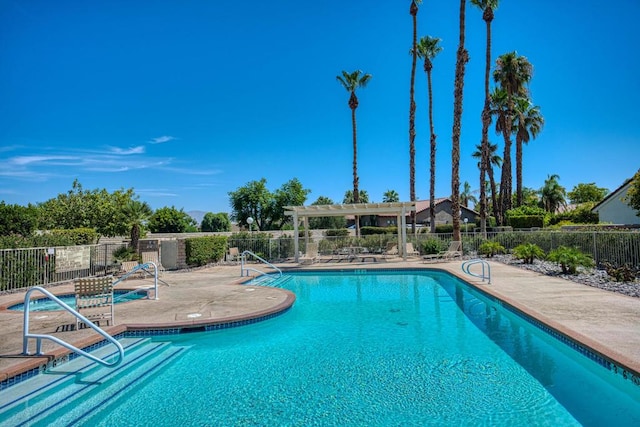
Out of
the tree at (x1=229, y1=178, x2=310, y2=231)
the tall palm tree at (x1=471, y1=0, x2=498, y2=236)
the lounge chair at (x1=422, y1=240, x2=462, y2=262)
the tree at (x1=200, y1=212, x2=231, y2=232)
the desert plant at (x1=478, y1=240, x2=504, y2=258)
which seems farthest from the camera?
the tree at (x1=200, y1=212, x2=231, y2=232)

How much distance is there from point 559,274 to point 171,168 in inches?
1600

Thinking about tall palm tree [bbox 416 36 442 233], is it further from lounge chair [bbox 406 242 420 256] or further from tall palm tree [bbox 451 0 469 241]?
tall palm tree [bbox 451 0 469 241]

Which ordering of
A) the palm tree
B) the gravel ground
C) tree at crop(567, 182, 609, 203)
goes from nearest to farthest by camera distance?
the gravel ground, tree at crop(567, 182, 609, 203), the palm tree

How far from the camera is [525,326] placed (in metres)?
7.49

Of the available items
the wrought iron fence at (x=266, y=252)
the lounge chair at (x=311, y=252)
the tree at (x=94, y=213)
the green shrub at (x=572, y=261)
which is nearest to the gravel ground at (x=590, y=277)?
the green shrub at (x=572, y=261)

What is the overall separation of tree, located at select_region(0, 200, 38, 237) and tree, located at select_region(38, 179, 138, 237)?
6315mm

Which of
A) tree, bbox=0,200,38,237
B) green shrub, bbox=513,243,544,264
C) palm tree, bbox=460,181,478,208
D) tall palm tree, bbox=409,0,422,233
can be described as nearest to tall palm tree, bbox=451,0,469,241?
green shrub, bbox=513,243,544,264

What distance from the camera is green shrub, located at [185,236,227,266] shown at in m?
18.1

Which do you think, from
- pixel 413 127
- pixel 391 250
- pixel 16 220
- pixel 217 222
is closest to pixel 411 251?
pixel 391 250

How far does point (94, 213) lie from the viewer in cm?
3306

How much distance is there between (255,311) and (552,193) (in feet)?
187

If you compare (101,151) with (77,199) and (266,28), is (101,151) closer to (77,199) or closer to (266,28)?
(77,199)

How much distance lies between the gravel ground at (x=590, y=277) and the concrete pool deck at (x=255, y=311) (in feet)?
1.41

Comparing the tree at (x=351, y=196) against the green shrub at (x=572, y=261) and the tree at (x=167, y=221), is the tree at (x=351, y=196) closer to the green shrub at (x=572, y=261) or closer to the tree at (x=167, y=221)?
the tree at (x=167, y=221)
